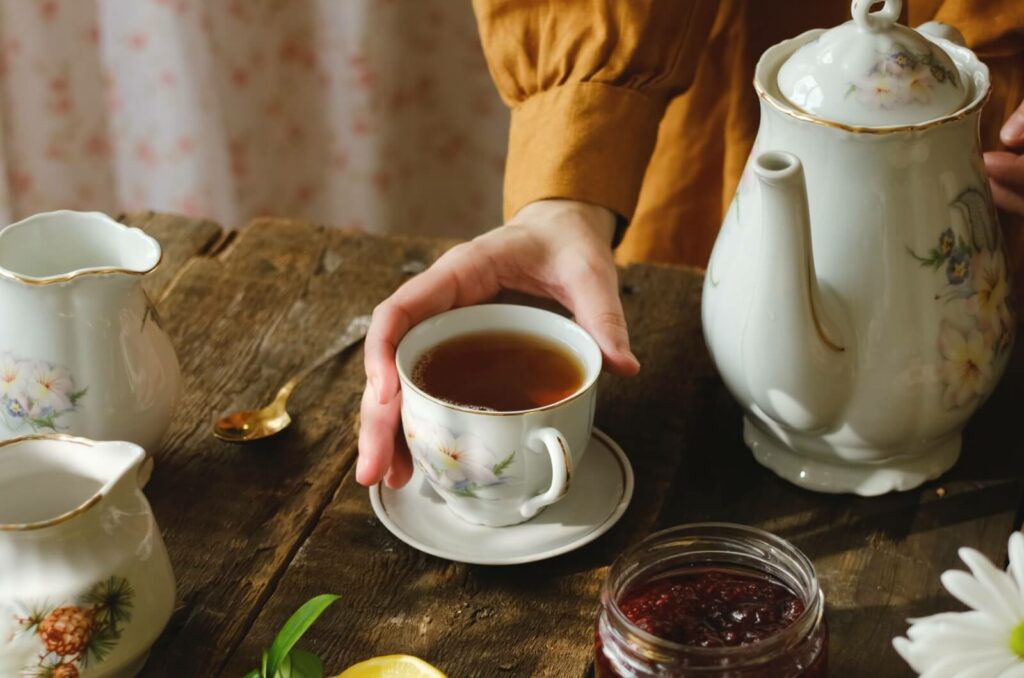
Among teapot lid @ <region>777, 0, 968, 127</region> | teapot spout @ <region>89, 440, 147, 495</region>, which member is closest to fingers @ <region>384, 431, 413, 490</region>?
teapot spout @ <region>89, 440, 147, 495</region>

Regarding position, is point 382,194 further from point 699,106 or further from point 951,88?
point 951,88

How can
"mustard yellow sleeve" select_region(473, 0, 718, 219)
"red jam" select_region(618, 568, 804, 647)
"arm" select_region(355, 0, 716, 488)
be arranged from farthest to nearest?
1. "mustard yellow sleeve" select_region(473, 0, 718, 219)
2. "arm" select_region(355, 0, 716, 488)
3. "red jam" select_region(618, 568, 804, 647)

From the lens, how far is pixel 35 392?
859 millimetres

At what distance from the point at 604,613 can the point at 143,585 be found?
28 cm

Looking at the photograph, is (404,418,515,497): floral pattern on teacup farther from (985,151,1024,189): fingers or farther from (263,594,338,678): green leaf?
(985,151,1024,189): fingers

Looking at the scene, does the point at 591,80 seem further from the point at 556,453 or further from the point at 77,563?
the point at 77,563

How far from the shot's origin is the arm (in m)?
1.03

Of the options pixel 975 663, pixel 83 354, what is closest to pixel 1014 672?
pixel 975 663

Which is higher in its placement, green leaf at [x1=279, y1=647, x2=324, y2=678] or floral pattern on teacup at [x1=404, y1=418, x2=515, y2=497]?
floral pattern on teacup at [x1=404, y1=418, x2=515, y2=497]

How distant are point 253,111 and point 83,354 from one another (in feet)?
5.05

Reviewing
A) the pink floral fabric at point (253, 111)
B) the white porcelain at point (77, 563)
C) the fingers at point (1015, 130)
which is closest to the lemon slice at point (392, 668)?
the white porcelain at point (77, 563)

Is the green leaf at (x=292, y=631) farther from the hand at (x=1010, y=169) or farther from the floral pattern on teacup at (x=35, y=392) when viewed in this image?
the hand at (x=1010, y=169)

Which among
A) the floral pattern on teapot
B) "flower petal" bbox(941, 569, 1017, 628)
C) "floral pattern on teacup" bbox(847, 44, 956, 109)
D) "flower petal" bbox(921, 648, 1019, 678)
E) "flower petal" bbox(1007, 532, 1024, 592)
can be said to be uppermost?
"floral pattern on teacup" bbox(847, 44, 956, 109)

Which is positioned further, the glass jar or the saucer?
the saucer
